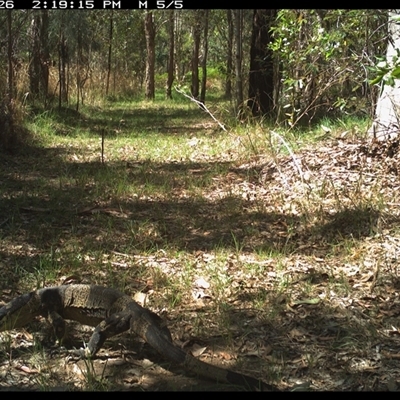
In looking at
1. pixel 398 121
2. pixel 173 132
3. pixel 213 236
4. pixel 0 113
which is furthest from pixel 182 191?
pixel 173 132

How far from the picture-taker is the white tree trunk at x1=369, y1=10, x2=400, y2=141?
5.91 m

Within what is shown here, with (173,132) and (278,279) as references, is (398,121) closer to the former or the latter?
(278,279)

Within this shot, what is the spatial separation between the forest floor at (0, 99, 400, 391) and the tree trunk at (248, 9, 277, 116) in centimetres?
235

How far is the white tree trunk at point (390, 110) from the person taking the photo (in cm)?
591

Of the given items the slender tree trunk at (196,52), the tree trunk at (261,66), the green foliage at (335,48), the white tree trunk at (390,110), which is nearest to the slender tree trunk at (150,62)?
the slender tree trunk at (196,52)

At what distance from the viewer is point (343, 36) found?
6117 millimetres

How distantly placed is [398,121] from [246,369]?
3.72 meters

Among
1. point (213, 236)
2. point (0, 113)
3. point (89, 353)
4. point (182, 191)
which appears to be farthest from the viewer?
point (0, 113)

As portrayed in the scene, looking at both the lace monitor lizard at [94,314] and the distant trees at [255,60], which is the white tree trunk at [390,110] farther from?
the lace monitor lizard at [94,314]

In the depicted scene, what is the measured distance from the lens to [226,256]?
4543 millimetres

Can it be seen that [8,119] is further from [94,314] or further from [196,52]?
[196,52]

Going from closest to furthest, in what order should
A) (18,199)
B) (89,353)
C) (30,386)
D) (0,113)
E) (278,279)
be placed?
(30,386)
(89,353)
(278,279)
(18,199)
(0,113)

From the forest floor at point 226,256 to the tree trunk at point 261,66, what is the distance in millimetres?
2351

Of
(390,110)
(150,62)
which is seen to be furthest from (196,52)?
(390,110)
